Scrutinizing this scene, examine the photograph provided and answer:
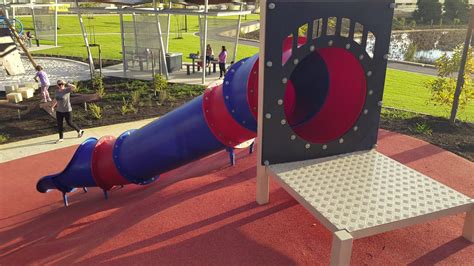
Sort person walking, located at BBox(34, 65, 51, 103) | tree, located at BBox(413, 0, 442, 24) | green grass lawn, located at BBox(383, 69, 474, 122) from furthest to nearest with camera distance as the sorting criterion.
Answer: tree, located at BBox(413, 0, 442, 24) → person walking, located at BBox(34, 65, 51, 103) → green grass lawn, located at BBox(383, 69, 474, 122)

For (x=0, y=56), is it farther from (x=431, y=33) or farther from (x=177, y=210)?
(x=431, y=33)

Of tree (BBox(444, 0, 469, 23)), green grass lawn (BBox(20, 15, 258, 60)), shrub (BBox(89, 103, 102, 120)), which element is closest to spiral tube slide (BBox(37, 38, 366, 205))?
shrub (BBox(89, 103, 102, 120))

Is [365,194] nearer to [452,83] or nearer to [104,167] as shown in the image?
[104,167]

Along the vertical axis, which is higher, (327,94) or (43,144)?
(327,94)

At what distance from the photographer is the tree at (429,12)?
1957 inches

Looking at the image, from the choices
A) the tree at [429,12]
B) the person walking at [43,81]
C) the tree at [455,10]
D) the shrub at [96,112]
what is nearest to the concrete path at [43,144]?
the shrub at [96,112]

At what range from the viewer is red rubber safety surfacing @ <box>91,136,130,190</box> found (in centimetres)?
588

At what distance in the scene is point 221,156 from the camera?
7.16 meters

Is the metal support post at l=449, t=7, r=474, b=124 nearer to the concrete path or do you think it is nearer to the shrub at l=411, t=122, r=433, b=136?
the shrub at l=411, t=122, r=433, b=136

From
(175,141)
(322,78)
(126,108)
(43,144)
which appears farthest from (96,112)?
(322,78)

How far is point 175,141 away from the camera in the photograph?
5207 mm

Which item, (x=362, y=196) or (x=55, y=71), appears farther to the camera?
(x=55, y=71)

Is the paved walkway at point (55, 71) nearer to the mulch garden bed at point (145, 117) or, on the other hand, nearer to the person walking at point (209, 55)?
the mulch garden bed at point (145, 117)

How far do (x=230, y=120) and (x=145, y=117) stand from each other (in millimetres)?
6064
